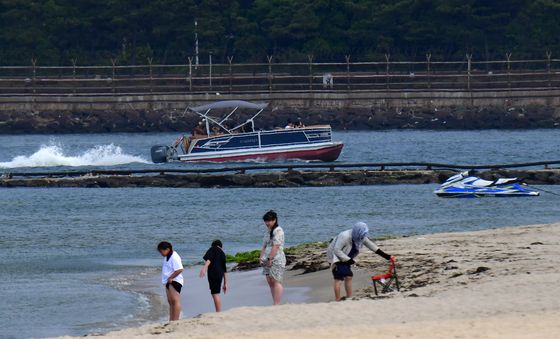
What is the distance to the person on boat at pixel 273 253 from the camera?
71.4ft

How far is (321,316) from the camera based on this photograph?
20312mm

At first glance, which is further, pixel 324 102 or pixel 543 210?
pixel 324 102

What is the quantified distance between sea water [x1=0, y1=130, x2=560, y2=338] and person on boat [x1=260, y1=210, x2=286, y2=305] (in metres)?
2.87

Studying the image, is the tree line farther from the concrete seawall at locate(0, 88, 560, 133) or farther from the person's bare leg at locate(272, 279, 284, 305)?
the person's bare leg at locate(272, 279, 284, 305)

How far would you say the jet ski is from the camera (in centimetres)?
4734

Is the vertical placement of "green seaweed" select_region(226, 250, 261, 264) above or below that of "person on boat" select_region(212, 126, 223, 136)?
below

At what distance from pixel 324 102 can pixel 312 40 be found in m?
6.54

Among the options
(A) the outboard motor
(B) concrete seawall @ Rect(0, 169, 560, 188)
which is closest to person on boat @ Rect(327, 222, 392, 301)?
(B) concrete seawall @ Rect(0, 169, 560, 188)

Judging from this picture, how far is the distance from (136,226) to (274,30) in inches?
2423

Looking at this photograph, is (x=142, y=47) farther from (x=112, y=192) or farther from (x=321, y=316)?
(x=321, y=316)

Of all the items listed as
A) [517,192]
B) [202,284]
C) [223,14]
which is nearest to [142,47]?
[223,14]

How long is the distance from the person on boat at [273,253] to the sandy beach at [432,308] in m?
0.55

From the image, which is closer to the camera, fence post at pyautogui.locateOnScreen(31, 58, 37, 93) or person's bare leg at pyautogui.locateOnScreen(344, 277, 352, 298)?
person's bare leg at pyautogui.locateOnScreen(344, 277, 352, 298)

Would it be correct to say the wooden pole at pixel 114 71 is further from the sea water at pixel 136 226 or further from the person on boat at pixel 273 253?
the person on boat at pixel 273 253
